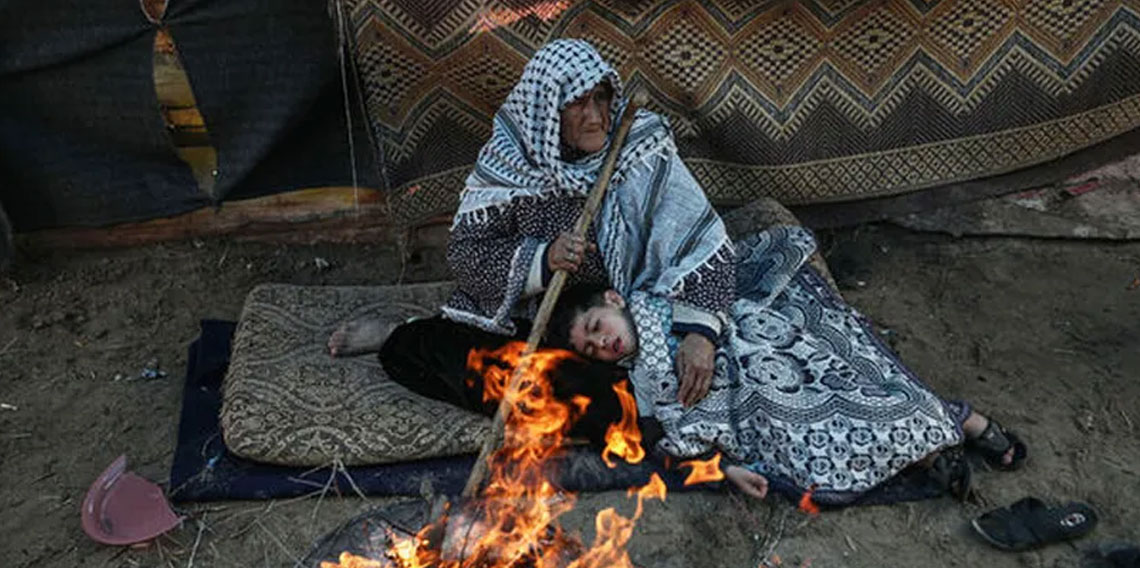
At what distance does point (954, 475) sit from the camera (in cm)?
345

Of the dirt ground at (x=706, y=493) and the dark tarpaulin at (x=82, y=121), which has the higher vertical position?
the dark tarpaulin at (x=82, y=121)

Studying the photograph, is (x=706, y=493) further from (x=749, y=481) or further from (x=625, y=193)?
(x=625, y=193)

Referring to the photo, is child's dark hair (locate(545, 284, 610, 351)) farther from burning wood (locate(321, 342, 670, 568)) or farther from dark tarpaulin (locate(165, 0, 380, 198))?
dark tarpaulin (locate(165, 0, 380, 198))

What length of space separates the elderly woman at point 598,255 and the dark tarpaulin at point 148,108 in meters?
1.20

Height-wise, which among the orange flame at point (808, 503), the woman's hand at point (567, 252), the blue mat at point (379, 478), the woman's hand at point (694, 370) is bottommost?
the blue mat at point (379, 478)

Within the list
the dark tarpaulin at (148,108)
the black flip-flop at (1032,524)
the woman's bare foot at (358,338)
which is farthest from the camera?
the dark tarpaulin at (148,108)

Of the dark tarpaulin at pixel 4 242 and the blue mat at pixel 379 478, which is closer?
the blue mat at pixel 379 478

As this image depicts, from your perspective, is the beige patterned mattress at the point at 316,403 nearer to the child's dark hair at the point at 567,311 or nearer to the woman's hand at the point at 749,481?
the child's dark hair at the point at 567,311

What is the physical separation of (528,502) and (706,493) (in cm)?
63

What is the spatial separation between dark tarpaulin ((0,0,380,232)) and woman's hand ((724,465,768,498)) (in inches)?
90.3

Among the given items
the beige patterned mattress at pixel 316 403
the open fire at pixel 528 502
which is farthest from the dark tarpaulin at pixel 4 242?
the open fire at pixel 528 502

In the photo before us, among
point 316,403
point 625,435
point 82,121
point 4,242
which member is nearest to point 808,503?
point 625,435

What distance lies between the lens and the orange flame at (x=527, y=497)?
2.94 meters

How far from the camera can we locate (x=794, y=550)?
130 inches
